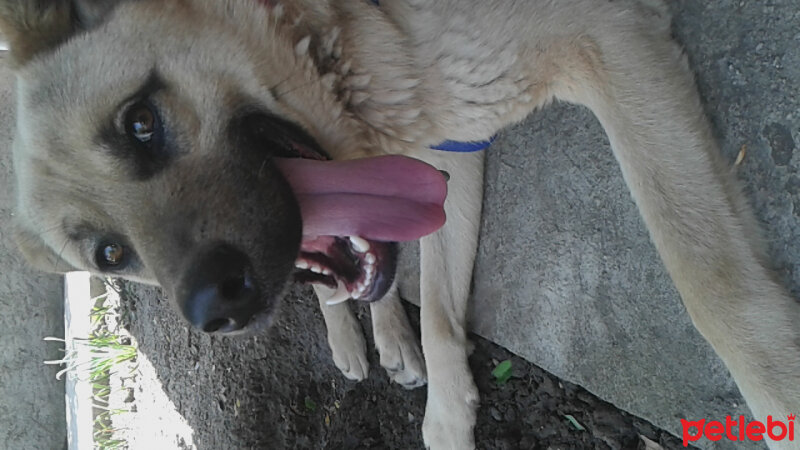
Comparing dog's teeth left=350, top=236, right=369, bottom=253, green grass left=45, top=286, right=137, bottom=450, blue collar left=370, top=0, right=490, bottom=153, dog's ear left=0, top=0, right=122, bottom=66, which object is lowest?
green grass left=45, top=286, right=137, bottom=450

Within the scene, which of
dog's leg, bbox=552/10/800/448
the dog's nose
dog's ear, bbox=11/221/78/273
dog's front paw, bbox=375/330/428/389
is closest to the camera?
the dog's nose

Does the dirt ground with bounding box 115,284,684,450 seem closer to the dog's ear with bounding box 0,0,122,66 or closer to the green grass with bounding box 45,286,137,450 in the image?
the green grass with bounding box 45,286,137,450

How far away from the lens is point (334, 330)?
314 centimetres

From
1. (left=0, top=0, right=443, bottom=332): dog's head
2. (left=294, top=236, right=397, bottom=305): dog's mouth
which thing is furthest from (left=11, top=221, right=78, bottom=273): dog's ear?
(left=294, top=236, right=397, bottom=305): dog's mouth

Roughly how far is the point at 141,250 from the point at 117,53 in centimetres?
57

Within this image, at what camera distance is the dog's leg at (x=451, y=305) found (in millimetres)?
2670

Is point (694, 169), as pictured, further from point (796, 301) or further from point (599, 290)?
point (599, 290)

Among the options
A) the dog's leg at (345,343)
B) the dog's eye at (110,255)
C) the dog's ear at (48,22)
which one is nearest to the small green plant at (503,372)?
the dog's leg at (345,343)

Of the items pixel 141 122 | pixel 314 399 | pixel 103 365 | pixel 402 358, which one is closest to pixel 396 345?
pixel 402 358

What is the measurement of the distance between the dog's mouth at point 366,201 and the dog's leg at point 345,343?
1124 mm

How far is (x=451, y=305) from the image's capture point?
111 inches

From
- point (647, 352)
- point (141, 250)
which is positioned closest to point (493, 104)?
point (647, 352)

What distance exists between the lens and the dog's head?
1662mm

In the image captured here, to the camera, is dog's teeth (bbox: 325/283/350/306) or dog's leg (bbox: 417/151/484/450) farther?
dog's leg (bbox: 417/151/484/450)
